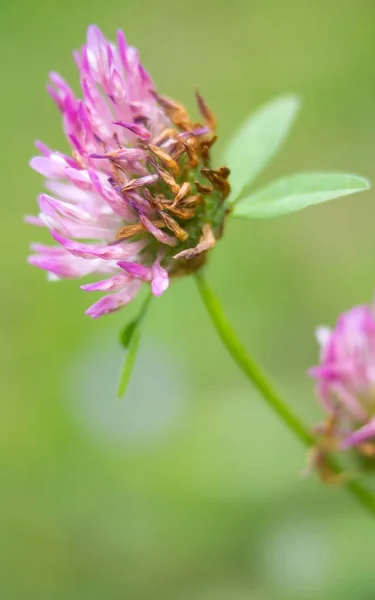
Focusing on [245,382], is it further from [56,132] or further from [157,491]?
[56,132]

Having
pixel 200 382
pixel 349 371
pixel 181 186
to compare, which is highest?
pixel 181 186

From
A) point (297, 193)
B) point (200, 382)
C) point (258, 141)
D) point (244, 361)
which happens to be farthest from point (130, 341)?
point (200, 382)

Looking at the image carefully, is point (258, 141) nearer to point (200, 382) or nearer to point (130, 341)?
point (130, 341)

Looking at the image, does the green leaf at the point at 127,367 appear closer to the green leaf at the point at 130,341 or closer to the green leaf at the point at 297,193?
the green leaf at the point at 130,341

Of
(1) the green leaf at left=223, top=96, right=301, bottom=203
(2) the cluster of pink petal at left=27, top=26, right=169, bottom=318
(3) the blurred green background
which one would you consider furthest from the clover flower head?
(3) the blurred green background

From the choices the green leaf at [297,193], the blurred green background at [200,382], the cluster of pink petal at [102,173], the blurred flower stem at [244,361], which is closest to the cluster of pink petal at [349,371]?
the blurred flower stem at [244,361]

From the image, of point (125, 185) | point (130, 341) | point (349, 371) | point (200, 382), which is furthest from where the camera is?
point (200, 382)

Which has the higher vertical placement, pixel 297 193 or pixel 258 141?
pixel 258 141

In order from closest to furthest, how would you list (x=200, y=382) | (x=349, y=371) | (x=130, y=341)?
(x=130, y=341)
(x=349, y=371)
(x=200, y=382)
